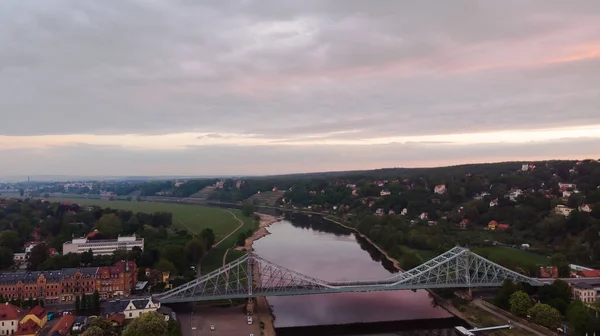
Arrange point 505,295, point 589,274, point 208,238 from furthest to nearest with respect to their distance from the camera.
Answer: point 208,238 < point 589,274 < point 505,295

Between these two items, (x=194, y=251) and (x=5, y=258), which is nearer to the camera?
(x=5, y=258)

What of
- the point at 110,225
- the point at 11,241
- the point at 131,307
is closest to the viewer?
the point at 131,307

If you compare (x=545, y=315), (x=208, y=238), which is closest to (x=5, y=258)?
(x=208, y=238)

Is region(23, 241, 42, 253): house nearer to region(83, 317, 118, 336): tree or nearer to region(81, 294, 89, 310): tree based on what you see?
region(81, 294, 89, 310): tree

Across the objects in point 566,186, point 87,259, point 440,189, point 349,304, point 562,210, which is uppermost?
point 566,186

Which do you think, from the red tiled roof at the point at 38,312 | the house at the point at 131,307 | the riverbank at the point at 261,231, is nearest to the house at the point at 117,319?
the house at the point at 131,307

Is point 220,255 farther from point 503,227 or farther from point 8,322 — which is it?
point 503,227

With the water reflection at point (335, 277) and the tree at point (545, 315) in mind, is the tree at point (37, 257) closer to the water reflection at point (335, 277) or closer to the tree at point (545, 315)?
the water reflection at point (335, 277)

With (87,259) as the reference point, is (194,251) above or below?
below
